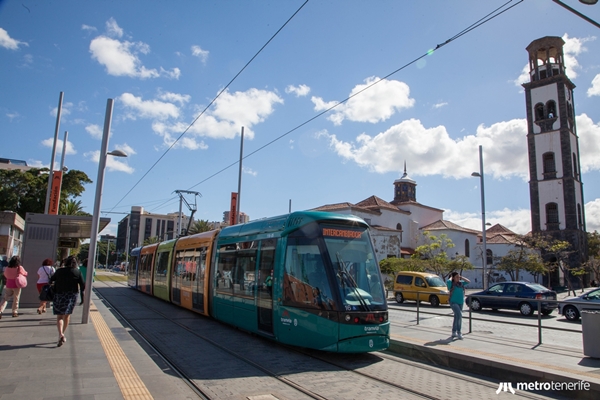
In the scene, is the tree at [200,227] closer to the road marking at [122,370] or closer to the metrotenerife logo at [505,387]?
→ the road marking at [122,370]

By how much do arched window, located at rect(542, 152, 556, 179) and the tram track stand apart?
159 ft

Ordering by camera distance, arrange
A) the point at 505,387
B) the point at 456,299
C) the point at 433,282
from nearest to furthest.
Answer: the point at 505,387, the point at 456,299, the point at 433,282

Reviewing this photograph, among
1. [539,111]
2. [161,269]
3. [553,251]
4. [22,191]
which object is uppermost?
[539,111]

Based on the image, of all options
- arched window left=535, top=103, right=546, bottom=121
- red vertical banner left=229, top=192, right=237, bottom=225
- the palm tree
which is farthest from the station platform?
arched window left=535, top=103, right=546, bottom=121

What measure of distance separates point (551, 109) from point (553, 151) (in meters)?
4.95

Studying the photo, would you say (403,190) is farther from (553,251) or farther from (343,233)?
(343,233)

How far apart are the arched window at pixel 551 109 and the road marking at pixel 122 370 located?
53.2 metres

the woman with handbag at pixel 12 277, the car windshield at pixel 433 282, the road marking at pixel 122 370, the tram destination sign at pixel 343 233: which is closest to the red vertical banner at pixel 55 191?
the woman with handbag at pixel 12 277

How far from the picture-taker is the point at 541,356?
8883 millimetres

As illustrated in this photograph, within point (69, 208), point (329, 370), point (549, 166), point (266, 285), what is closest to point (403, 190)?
point (549, 166)

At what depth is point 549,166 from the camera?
51375mm

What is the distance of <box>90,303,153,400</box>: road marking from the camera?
605cm

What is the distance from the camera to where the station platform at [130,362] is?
6.23 meters

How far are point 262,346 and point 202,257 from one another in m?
5.56
